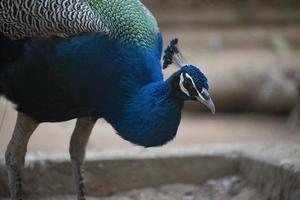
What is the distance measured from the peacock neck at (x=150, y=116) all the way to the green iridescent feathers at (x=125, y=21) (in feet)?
0.79

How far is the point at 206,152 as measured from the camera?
3.82 meters

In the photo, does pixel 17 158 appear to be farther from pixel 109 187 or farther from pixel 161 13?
pixel 161 13

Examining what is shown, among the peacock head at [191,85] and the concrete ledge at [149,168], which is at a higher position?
the peacock head at [191,85]

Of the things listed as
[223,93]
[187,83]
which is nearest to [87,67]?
[187,83]

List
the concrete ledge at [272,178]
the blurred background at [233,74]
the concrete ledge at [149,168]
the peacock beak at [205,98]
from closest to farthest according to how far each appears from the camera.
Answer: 1. the peacock beak at [205,98]
2. the concrete ledge at [272,178]
3. the concrete ledge at [149,168]
4. the blurred background at [233,74]

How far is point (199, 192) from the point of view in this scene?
3.73 metres

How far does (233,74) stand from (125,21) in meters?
3.04

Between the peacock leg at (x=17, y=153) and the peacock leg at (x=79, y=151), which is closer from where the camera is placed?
the peacock leg at (x=17, y=153)

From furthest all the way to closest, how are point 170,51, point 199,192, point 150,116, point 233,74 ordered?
point 233,74 < point 199,192 < point 170,51 < point 150,116

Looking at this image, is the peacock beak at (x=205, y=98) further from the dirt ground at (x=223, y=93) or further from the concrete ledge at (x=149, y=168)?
the dirt ground at (x=223, y=93)

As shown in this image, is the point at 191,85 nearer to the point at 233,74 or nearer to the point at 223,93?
the point at 223,93

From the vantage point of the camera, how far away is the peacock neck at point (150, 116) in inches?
114

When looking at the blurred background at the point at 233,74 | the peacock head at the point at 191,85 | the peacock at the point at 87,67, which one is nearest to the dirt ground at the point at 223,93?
the blurred background at the point at 233,74

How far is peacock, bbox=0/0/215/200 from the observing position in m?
2.96
